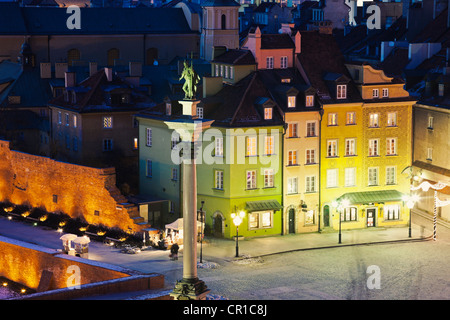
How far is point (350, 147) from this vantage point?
7000cm

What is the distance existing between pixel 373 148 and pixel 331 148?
116 inches

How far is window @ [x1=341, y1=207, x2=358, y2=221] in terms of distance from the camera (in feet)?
228

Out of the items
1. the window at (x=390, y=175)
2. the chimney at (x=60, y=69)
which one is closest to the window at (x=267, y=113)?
the window at (x=390, y=175)

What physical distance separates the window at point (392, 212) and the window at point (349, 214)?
206 centimetres

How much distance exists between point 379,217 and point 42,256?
2309 cm

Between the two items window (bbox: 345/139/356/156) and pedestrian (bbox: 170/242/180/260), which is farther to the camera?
window (bbox: 345/139/356/156)

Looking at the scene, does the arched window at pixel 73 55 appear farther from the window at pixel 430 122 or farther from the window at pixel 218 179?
the window at pixel 430 122

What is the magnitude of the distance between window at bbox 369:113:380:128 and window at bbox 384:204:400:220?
5.06 meters

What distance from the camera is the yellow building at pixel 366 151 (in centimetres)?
6931

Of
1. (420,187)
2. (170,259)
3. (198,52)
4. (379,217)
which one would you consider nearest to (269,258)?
(170,259)

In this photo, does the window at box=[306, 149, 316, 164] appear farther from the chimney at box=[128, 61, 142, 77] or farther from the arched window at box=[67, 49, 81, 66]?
the arched window at box=[67, 49, 81, 66]

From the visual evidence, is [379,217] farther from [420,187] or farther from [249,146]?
[249,146]

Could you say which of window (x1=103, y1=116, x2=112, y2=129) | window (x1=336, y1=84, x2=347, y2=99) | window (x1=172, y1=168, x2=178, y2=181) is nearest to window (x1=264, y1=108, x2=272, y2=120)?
window (x1=336, y1=84, x2=347, y2=99)

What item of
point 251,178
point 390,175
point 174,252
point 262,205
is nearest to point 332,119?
point 390,175
